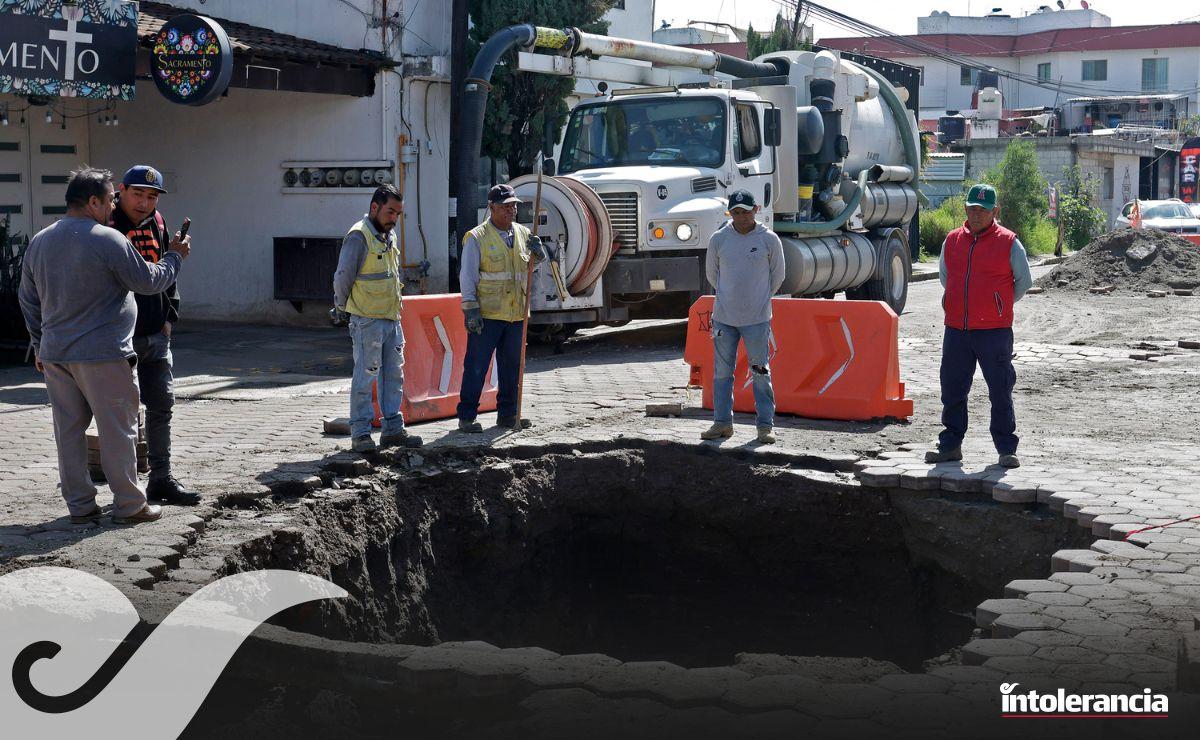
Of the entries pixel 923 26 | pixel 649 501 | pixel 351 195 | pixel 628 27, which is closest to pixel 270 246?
pixel 351 195

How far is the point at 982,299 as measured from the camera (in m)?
7.82

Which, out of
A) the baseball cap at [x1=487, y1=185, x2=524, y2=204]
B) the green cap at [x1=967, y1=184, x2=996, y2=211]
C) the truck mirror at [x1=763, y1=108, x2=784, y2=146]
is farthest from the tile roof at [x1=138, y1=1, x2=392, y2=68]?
the green cap at [x1=967, y1=184, x2=996, y2=211]

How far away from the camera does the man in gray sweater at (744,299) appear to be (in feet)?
29.0

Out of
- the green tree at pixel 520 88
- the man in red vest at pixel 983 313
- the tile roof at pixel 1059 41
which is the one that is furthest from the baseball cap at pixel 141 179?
the tile roof at pixel 1059 41

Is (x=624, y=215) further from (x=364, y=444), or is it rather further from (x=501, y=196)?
(x=364, y=444)

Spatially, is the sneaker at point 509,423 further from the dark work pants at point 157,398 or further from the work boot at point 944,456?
the work boot at point 944,456

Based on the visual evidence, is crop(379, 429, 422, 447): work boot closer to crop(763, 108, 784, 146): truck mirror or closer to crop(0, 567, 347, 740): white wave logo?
crop(0, 567, 347, 740): white wave logo

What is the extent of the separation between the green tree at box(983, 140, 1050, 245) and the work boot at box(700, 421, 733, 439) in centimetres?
2907

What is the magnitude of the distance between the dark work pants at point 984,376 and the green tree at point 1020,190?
29480 millimetres

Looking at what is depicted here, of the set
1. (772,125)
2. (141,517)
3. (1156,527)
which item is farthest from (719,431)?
(772,125)

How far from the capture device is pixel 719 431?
8.99 metres

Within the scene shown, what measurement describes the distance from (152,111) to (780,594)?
13.8 m

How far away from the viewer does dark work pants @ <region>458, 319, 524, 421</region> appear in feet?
30.7

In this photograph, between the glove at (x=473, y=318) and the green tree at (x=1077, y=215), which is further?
the green tree at (x=1077, y=215)
